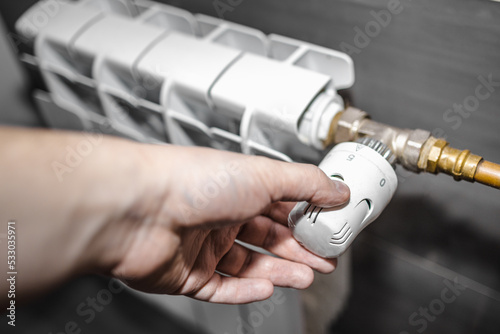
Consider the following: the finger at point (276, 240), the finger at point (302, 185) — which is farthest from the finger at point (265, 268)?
the finger at point (302, 185)

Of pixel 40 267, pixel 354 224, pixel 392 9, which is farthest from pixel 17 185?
pixel 392 9

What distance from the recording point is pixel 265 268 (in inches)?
18.5

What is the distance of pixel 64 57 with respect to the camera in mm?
607

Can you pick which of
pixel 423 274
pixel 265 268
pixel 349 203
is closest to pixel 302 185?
pixel 349 203

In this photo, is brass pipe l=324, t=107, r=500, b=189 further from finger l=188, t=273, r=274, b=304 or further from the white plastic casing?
finger l=188, t=273, r=274, b=304

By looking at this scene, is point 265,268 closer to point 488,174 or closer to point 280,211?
point 280,211

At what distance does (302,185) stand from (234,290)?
16 centimetres

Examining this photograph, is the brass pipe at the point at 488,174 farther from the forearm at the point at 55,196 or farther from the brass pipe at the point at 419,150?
the forearm at the point at 55,196

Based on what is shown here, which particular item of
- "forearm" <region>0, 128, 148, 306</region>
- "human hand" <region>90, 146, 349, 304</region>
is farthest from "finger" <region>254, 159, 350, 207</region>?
"forearm" <region>0, 128, 148, 306</region>

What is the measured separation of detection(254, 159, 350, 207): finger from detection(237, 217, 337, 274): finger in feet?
0.37

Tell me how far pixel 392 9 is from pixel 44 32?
431mm

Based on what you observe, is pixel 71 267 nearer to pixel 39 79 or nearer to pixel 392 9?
pixel 392 9

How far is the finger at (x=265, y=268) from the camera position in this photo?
455mm

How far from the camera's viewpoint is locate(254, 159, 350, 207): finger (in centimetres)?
35
